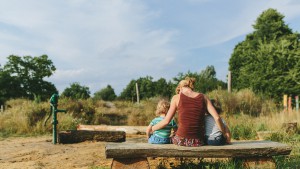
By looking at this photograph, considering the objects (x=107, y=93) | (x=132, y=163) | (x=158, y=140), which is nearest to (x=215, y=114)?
(x=158, y=140)

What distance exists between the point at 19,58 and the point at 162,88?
13.5 metres

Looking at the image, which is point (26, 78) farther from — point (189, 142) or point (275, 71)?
point (189, 142)

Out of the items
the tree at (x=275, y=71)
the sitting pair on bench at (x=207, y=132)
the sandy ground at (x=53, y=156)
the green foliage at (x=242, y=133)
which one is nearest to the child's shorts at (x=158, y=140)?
the sitting pair on bench at (x=207, y=132)

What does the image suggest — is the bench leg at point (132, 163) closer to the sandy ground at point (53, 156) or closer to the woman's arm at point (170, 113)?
the woman's arm at point (170, 113)

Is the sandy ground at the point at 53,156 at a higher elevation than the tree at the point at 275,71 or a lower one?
lower

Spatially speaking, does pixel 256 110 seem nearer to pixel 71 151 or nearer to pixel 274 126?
pixel 274 126

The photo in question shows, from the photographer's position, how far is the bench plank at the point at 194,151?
440cm

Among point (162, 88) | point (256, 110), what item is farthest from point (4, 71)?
point (256, 110)

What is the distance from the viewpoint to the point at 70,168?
5.82 meters

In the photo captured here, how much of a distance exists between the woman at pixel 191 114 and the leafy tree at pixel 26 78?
2677 cm

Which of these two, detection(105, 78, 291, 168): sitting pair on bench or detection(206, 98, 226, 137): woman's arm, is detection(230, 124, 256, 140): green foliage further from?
detection(206, 98, 226, 137): woman's arm

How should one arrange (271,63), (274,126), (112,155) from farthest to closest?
1. (271,63)
2. (274,126)
3. (112,155)

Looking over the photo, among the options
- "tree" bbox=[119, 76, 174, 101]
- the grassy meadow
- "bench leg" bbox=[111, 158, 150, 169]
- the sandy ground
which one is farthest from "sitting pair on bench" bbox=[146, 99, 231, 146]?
"tree" bbox=[119, 76, 174, 101]

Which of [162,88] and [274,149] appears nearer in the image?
[274,149]
